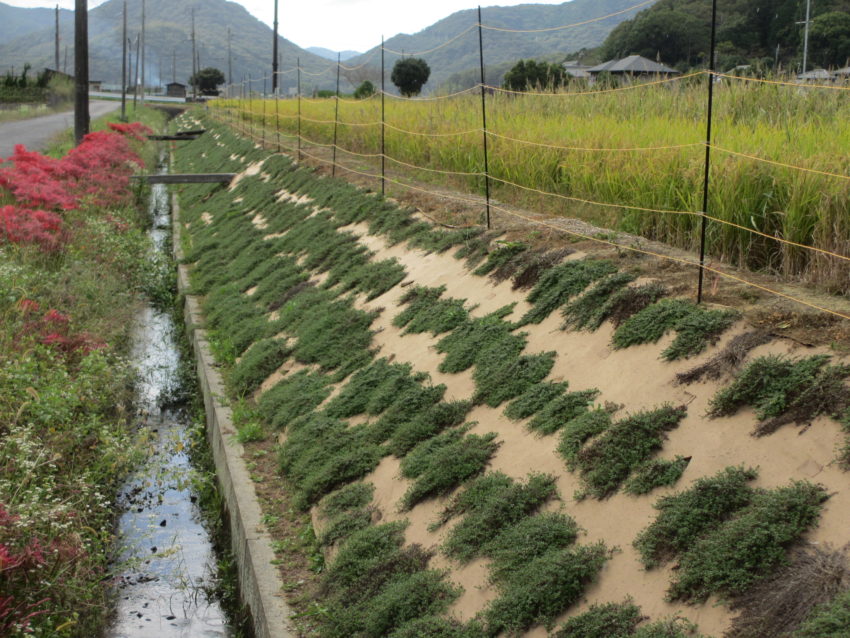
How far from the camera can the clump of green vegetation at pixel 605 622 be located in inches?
131

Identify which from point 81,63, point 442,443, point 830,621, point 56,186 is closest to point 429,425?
point 442,443

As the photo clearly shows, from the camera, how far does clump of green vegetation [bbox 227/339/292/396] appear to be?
7898 mm

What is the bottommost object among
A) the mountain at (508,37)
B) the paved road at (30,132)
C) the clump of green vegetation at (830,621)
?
the clump of green vegetation at (830,621)

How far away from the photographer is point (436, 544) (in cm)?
443

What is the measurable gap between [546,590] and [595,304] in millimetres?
2313

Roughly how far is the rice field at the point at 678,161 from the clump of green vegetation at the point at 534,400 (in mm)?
1433

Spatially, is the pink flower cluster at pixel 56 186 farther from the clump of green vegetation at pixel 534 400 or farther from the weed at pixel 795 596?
the weed at pixel 795 596

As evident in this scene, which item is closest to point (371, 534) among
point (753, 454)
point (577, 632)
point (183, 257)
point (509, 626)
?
point (509, 626)

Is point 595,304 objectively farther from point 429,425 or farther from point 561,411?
point 429,425

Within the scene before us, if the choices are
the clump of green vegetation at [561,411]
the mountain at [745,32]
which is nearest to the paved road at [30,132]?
the mountain at [745,32]

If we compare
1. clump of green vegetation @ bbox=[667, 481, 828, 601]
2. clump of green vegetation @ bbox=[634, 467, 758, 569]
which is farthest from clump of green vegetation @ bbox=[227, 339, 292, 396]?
clump of green vegetation @ bbox=[667, 481, 828, 601]

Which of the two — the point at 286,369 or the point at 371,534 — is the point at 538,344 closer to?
the point at 371,534

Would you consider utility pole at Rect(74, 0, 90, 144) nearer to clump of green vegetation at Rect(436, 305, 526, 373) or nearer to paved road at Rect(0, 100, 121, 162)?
paved road at Rect(0, 100, 121, 162)

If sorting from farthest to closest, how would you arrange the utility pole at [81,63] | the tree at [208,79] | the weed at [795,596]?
the tree at [208,79]
the utility pole at [81,63]
the weed at [795,596]
